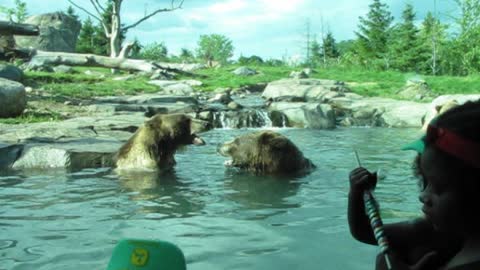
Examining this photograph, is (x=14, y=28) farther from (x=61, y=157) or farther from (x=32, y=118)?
(x=61, y=157)

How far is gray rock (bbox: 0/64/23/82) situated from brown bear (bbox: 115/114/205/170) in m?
12.7

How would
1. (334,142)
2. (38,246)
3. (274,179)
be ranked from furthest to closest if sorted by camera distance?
(334,142), (274,179), (38,246)

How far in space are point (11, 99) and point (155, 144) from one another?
6084mm

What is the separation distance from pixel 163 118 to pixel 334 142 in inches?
218

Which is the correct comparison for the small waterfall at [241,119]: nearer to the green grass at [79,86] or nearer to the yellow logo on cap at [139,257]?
the green grass at [79,86]

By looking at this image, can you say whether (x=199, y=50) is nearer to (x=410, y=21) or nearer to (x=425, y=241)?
(x=410, y=21)

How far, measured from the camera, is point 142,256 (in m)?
2.32

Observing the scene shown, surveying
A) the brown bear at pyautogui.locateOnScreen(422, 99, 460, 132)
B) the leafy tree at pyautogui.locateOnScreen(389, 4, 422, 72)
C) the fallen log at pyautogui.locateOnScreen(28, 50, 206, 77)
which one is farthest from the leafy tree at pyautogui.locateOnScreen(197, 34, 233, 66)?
the brown bear at pyautogui.locateOnScreen(422, 99, 460, 132)

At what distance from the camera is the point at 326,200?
21.5ft

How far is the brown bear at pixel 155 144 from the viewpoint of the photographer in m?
8.58

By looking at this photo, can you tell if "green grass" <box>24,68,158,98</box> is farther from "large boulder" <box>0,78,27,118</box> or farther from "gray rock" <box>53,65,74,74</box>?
"large boulder" <box>0,78,27,118</box>

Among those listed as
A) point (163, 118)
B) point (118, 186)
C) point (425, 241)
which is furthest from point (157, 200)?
point (425, 241)

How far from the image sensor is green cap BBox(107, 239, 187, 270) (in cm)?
230

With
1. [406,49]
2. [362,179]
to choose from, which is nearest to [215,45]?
[406,49]
